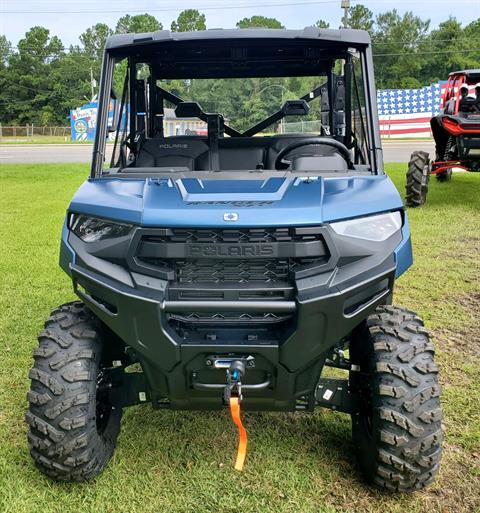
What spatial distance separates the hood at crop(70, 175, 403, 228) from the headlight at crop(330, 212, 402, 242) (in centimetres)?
3

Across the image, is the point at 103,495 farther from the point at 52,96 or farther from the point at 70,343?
the point at 52,96

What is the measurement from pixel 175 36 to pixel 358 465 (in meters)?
2.43

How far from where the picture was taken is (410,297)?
5.49m

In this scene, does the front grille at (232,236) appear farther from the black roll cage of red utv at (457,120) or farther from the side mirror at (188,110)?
the black roll cage of red utv at (457,120)

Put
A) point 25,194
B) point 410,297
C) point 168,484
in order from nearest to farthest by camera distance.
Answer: point 168,484, point 410,297, point 25,194

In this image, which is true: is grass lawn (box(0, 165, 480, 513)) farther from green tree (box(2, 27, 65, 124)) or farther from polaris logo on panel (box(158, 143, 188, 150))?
green tree (box(2, 27, 65, 124))

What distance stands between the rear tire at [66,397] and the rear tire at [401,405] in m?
1.27

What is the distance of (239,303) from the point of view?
2.42 metres

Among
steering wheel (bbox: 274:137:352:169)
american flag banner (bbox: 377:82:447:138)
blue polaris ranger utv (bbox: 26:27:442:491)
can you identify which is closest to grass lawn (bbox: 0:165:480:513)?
blue polaris ranger utv (bbox: 26:27:442:491)

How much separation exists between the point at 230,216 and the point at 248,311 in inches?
15.3

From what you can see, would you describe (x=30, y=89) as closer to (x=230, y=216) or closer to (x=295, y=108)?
(x=295, y=108)

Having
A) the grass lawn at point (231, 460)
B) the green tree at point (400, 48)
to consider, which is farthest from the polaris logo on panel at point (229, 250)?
the green tree at point (400, 48)

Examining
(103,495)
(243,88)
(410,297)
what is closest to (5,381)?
(103,495)

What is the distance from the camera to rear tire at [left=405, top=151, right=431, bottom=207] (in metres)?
9.57
